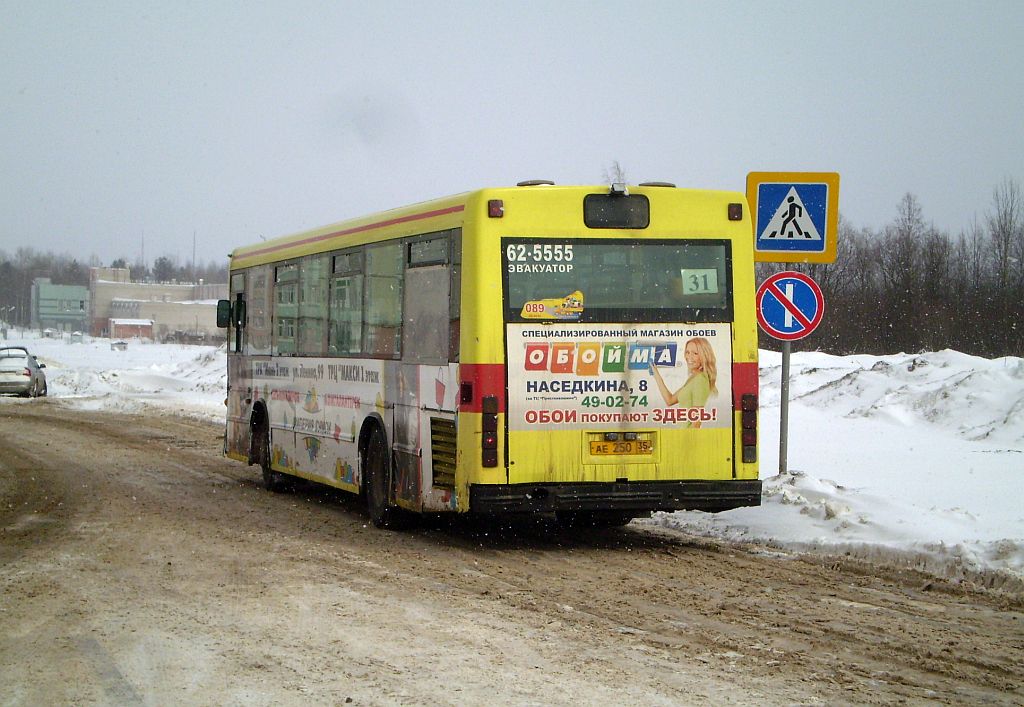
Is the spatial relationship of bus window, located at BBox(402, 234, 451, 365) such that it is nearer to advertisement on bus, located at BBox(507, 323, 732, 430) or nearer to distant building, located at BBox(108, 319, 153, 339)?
advertisement on bus, located at BBox(507, 323, 732, 430)

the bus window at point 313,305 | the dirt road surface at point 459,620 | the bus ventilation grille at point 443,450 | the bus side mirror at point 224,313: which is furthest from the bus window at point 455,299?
the bus side mirror at point 224,313

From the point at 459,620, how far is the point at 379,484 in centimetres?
470

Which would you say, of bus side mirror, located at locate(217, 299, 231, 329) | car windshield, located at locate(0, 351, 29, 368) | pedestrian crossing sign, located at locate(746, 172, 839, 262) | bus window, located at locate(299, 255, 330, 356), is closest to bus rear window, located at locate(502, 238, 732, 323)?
pedestrian crossing sign, located at locate(746, 172, 839, 262)

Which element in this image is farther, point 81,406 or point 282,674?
point 81,406

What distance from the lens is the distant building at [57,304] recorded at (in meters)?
150

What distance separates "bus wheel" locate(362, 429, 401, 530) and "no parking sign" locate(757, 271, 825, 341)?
14.3 ft

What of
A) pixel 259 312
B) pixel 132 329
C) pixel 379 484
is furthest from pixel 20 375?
pixel 132 329

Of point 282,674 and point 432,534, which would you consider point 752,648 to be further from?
point 432,534

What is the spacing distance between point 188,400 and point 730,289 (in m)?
31.1

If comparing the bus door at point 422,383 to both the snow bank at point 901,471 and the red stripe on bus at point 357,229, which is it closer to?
the red stripe on bus at point 357,229

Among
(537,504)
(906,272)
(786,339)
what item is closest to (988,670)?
(537,504)

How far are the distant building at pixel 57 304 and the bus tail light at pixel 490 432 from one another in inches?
5799

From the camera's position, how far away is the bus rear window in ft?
34.0

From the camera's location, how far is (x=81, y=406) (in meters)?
35.2
